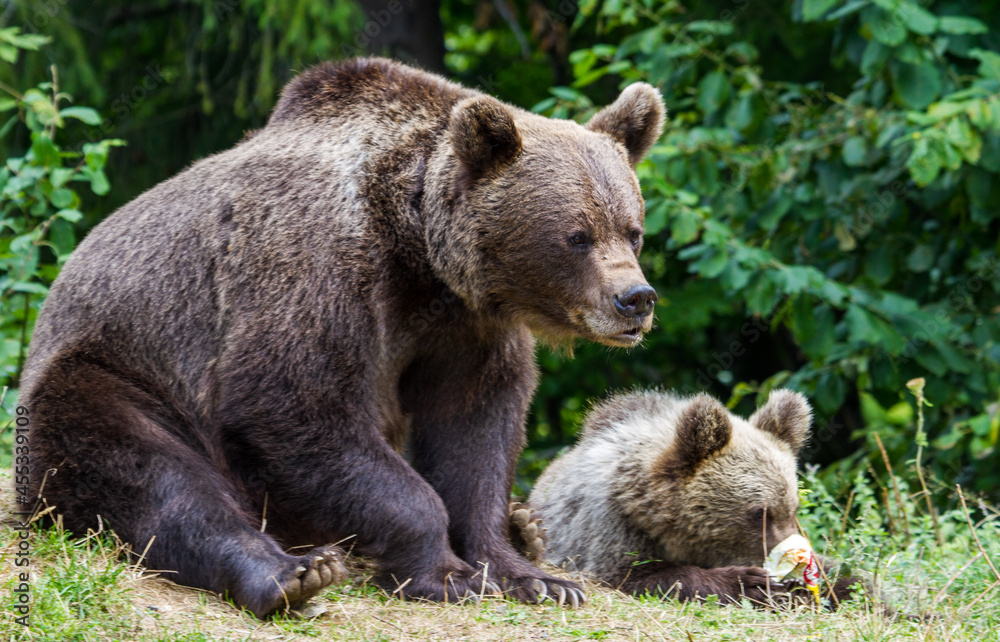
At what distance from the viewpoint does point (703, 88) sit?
335 inches

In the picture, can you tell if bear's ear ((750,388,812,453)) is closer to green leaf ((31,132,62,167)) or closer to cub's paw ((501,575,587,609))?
cub's paw ((501,575,587,609))

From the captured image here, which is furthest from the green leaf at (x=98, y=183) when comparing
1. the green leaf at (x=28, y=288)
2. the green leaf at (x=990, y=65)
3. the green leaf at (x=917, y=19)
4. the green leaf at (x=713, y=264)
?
the green leaf at (x=990, y=65)

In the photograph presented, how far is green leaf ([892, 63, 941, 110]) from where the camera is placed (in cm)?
758

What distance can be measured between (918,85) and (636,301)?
4.27 meters

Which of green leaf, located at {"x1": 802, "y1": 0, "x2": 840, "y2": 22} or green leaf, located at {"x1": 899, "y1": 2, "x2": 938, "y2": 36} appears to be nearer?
green leaf, located at {"x1": 899, "y1": 2, "x2": 938, "y2": 36}

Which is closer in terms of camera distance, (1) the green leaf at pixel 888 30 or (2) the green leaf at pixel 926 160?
(2) the green leaf at pixel 926 160

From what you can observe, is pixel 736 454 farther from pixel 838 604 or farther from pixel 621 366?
pixel 621 366

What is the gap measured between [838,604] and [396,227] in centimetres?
275

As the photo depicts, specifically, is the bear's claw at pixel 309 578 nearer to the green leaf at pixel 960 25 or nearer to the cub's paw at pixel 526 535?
the cub's paw at pixel 526 535

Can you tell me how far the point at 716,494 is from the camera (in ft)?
18.5

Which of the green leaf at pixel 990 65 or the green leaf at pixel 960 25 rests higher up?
the green leaf at pixel 960 25

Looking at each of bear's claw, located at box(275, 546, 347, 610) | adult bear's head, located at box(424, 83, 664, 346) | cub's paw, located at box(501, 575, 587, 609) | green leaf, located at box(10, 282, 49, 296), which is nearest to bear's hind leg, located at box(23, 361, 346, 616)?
bear's claw, located at box(275, 546, 347, 610)

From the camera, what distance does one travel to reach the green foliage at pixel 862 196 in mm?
7531

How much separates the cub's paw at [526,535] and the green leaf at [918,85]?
440cm
